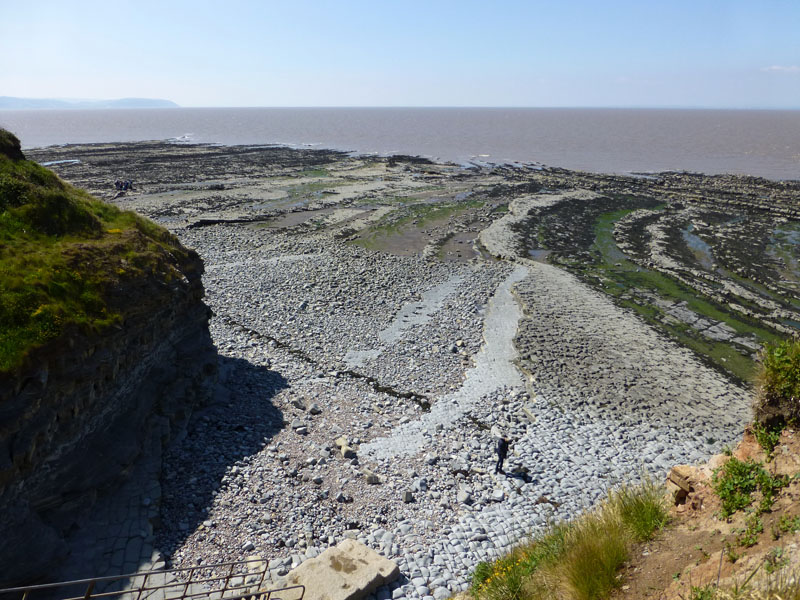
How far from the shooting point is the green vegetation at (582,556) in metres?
7.66

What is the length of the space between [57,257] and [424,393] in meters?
13.6

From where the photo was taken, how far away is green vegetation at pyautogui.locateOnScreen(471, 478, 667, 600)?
766 cm

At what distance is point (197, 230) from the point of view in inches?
1812

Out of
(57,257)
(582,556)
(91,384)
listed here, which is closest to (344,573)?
(582,556)

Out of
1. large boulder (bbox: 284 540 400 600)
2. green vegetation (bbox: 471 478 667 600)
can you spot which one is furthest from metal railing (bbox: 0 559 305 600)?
green vegetation (bbox: 471 478 667 600)

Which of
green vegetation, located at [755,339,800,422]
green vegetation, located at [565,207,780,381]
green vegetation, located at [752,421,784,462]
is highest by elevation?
green vegetation, located at [755,339,800,422]

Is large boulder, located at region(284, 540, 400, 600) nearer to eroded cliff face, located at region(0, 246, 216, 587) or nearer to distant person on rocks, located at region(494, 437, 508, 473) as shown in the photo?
distant person on rocks, located at region(494, 437, 508, 473)

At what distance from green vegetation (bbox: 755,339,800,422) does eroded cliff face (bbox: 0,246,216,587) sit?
586 inches

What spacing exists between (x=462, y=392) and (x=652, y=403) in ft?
26.0

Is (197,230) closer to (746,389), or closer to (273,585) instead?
(273,585)

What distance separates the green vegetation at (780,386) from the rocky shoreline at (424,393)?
6.74 meters

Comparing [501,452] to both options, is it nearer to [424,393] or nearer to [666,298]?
[424,393]

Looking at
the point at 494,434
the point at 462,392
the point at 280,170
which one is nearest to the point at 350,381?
the point at 462,392

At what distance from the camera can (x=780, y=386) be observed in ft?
29.3
